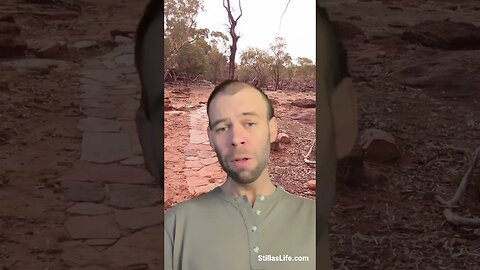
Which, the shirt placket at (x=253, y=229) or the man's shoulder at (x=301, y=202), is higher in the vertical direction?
the man's shoulder at (x=301, y=202)

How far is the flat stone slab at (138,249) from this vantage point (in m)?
2.38

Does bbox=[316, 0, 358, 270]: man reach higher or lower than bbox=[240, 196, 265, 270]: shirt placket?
higher

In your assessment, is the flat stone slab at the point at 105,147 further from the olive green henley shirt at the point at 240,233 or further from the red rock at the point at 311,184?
the red rock at the point at 311,184

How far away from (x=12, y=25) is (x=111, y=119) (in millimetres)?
640

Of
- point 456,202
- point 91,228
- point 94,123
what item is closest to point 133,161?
point 94,123

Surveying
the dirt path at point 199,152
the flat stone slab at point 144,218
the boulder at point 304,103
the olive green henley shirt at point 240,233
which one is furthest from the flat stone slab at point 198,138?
the boulder at point 304,103

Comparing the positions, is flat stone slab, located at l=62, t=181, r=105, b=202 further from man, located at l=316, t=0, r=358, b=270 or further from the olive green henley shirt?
man, located at l=316, t=0, r=358, b=270

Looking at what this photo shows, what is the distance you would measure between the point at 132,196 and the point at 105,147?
0.26 metres

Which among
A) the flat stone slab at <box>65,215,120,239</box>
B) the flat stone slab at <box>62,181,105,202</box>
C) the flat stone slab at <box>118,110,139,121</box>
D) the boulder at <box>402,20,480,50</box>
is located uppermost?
the boulder at <box>402,20,480,50</box>

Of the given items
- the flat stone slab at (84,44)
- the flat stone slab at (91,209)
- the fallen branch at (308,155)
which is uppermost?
the flat stone slab at (84,44)

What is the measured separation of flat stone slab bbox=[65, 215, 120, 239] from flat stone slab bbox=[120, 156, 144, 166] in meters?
0.25

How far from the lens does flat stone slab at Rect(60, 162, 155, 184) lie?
2.40 m

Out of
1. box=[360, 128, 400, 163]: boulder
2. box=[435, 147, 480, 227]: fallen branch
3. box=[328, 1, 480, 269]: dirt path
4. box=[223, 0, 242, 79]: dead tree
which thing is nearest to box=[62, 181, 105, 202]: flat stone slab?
box=[223, 0, 242, 79]: dead tree

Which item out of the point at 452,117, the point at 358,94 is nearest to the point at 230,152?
the point at 358,94
